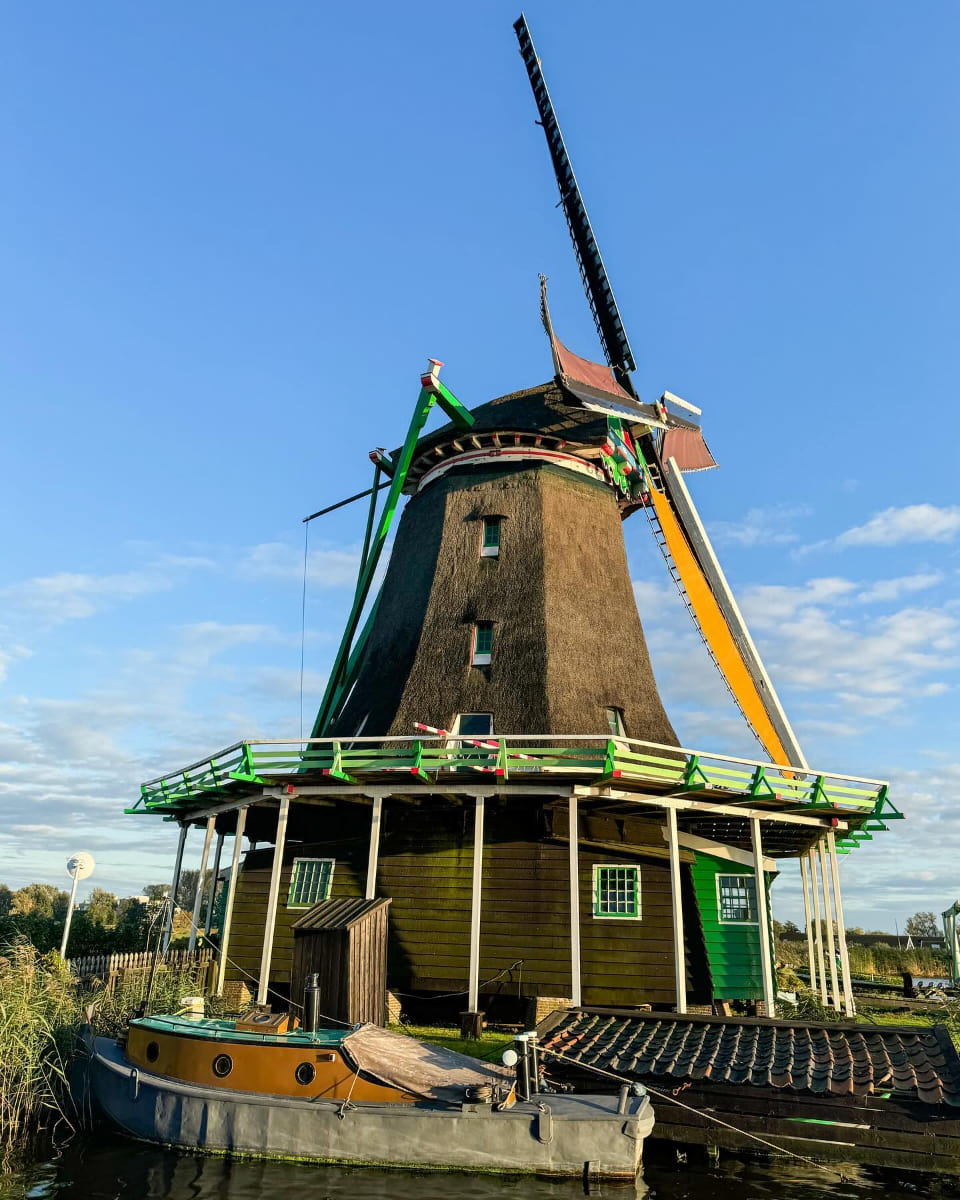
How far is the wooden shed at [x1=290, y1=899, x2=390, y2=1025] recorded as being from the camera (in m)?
13.5

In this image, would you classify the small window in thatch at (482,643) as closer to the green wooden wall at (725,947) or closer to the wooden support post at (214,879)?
the green wooden wall at (725,947)

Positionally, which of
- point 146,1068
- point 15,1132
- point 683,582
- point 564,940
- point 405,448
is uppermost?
point 405,448

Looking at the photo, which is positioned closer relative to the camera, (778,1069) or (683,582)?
(778,1069)

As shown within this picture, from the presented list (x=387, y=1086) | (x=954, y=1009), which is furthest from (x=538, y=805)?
(x=954, y=1009)

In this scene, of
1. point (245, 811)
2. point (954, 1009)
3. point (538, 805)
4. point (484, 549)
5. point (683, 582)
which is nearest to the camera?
point (538, 805)

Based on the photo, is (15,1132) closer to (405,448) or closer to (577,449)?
(405,448)

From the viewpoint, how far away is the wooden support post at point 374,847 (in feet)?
58.5

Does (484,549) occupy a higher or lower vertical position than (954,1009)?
higher

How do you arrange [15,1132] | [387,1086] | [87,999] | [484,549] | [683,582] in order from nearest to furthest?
[387,1086] < [15,1132] < [87,999] < [484,549] < [683,582]

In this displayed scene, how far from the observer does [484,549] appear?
76.3 ft

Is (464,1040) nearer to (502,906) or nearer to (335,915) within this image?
(502,906)

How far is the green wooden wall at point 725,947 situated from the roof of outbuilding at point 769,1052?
5.85 metres

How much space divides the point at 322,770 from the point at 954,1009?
670 inches

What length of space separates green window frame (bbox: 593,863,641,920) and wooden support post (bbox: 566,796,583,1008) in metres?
0.96
